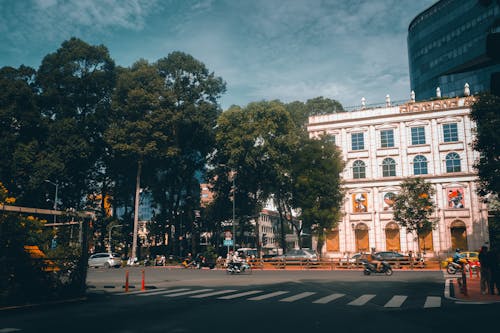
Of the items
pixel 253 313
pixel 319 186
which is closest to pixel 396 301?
pixel 253 313

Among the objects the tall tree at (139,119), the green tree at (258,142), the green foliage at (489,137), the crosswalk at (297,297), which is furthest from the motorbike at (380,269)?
the tall tree at (139,119)

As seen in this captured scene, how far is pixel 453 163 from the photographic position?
5206cm

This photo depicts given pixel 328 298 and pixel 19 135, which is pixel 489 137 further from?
pixel 19 135

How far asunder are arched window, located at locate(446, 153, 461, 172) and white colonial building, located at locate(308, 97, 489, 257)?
110mm

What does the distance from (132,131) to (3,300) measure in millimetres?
36556

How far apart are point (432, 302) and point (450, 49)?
75263 millimetres

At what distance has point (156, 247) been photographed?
64.8 metres

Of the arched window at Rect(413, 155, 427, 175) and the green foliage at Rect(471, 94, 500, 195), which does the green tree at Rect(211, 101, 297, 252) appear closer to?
the arched window at Rect(413, 155, 427, 175)

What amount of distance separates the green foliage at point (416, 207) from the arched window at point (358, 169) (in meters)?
11.6

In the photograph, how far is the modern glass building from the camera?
7181 centimetres

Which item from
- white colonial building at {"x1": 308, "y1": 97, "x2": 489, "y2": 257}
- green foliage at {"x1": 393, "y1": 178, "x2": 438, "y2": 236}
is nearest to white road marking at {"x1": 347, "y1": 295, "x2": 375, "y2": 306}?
green foliage at {"x1": 393, "y1": 178, "x2": 438, "y2": 236}

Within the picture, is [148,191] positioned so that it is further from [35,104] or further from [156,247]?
[35,104]

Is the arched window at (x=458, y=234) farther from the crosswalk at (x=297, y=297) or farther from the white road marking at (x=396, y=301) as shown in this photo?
the white road marking at (x=396, y=301)

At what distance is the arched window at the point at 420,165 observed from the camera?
53219mm
